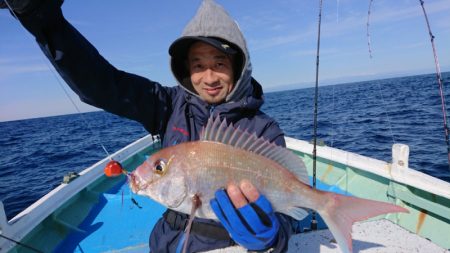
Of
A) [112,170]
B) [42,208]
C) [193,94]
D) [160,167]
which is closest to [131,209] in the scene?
[42,208]

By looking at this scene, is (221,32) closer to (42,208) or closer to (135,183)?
(135,183)

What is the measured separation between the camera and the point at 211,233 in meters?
2.26

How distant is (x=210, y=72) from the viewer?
2.47 meters

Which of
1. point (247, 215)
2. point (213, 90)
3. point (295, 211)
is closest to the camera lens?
point (247, 215)

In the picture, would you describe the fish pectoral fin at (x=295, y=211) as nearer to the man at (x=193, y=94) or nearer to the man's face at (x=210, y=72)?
the man at (x=193, y=94)

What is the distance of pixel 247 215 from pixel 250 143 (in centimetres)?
50

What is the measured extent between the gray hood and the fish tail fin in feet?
4.01

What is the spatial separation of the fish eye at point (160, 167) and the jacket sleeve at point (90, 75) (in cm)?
67

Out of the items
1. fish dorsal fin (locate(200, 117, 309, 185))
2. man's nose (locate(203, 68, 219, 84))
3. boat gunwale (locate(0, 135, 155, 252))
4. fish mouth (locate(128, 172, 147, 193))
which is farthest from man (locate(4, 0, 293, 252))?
boat gunwale (locate(0, 135, 155, 252))

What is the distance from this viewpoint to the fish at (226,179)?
1.87 m

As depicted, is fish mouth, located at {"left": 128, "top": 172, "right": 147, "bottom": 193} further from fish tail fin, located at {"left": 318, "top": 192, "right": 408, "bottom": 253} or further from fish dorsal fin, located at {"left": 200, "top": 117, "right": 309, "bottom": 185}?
fish tail fin, located at {"left": 318, "top": 192, "right": 408, "bottom": 253}

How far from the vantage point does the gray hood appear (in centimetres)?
238

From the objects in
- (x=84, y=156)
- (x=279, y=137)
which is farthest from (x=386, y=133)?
(x=84, y=156)

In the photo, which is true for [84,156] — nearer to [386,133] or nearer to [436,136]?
[386,133]
